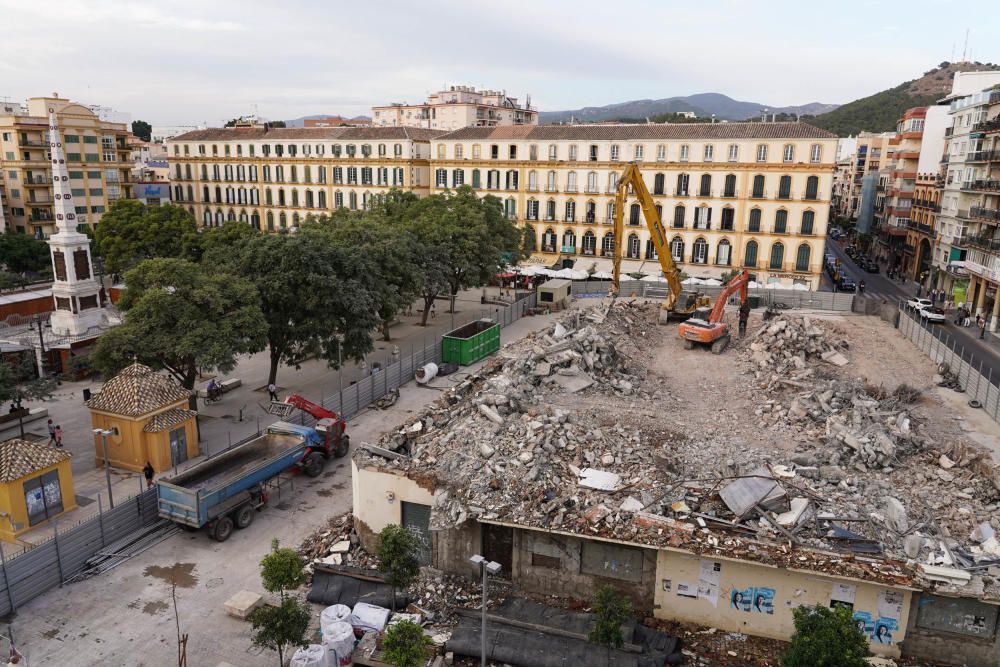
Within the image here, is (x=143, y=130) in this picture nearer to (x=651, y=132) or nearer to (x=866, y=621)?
(x=651, y=132)

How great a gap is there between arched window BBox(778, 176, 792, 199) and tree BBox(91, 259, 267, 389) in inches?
1928

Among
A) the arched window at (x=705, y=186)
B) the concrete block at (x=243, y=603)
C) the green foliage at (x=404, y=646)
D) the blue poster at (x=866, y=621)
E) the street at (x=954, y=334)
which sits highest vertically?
the arched window at (x=705, y=186)

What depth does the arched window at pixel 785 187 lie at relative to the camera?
6119 centimetres

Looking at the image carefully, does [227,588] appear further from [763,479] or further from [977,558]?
[977,558]

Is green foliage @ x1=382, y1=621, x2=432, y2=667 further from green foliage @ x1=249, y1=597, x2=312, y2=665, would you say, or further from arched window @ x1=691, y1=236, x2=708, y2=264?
arched window @ x1=691, y1=236, x2=708, y2=264

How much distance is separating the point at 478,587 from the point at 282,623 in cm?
597

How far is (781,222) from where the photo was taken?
62.4 m

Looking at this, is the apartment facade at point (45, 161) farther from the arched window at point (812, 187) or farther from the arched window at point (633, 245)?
the arched window at point (812, 187)

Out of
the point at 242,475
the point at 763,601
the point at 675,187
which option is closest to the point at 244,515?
the point at 242,475

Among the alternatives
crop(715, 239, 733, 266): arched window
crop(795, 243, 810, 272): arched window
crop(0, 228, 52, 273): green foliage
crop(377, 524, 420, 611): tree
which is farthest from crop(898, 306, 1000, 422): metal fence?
crop(0, 228, 52, 273): green foliage

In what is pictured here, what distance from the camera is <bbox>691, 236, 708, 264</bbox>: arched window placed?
216 ft

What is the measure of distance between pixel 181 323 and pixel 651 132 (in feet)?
166

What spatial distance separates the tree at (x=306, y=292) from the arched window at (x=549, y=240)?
40.3m

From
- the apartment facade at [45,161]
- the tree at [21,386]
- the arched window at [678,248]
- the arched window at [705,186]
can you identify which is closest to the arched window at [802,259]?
the arched window at [705,186]
